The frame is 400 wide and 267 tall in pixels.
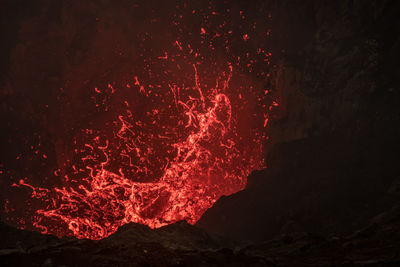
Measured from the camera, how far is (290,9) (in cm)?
2050

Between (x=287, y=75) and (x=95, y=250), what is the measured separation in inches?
700

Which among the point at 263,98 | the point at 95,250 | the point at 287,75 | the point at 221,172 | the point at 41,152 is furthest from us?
the point at 221,172

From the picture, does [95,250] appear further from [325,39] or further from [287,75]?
[325,39]

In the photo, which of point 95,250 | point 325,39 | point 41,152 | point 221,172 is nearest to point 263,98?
point 325,39

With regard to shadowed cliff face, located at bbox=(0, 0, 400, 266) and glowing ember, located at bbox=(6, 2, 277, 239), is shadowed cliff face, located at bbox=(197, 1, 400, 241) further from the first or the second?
glowing ember, located at bbox=(6, 2, 277, 239)

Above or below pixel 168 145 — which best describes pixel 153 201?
below

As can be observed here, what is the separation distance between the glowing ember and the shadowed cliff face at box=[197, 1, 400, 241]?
2588 mm

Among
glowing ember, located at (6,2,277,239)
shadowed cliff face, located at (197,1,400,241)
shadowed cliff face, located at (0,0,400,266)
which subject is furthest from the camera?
glowing ember, located at (6,2,277,239)

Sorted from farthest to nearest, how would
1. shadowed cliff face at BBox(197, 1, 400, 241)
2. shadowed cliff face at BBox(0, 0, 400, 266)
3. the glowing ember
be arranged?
→ the glowing ember, shadowed cliff face at BBox(197, 1, 400, 241), shadowed cliff face at BBox(0, 0, 400, 266)

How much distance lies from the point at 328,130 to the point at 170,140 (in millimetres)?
12628

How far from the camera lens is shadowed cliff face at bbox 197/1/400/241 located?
15500mm

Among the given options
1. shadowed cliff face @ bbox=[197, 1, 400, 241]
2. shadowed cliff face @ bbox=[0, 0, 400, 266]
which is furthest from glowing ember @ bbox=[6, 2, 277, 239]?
shadowed cliff face @ bbox=[197, 1, 400, 241]

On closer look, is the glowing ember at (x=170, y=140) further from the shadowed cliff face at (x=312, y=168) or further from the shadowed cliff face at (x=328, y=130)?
the shadowed cliff face at (x=328, y=130)

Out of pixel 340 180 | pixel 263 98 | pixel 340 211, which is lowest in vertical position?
pixel 340 211
